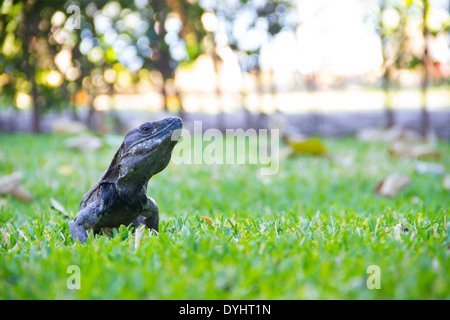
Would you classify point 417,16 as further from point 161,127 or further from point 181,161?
point 161,127

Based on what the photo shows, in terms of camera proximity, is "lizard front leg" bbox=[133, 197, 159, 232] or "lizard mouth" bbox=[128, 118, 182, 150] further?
"lizard front leg" bbox=[133, 197, 159, 232]

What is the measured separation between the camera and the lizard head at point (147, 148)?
2219mm

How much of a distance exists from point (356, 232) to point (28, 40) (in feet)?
26.8

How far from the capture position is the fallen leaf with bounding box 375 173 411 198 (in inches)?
169

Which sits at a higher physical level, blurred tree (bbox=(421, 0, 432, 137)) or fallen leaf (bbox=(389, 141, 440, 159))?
blurred tree (bbox=(421, 0, 432, 137))

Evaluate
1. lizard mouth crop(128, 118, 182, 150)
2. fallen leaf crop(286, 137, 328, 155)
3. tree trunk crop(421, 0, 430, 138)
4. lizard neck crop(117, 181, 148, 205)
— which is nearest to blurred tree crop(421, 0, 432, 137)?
Answer: tree trunk crop(421, 0, 430, 138)

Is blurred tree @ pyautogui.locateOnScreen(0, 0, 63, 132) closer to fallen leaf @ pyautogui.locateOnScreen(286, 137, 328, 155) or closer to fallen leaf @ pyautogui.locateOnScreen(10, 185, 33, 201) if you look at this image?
fallen leaf @ pyautogui.locateOnScreen(10, 185, 33, 201)

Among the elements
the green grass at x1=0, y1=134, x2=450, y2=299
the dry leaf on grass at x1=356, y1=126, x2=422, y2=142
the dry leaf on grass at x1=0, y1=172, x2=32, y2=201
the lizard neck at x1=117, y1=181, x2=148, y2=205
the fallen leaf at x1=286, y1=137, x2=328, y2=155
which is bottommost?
the green grass at x1=0, y1=134, x2=450, y2=299

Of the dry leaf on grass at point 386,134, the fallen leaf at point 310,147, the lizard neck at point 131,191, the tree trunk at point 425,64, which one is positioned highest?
the tree trunk at point 425,64

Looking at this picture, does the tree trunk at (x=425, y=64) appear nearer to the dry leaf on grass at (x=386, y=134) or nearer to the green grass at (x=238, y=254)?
the dry leaf on grass at (x=386, y=134)

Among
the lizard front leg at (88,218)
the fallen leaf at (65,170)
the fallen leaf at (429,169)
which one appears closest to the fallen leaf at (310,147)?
the fallen leaf at (429,169)

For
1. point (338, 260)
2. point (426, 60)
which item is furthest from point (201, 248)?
point (426, 60)
